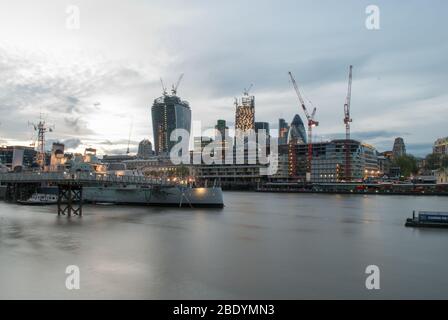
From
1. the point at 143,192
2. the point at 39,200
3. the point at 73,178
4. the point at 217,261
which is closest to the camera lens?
the point at 217,261

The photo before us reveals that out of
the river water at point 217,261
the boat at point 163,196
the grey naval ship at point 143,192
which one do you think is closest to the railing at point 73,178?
the grey naval ship at point 143,192

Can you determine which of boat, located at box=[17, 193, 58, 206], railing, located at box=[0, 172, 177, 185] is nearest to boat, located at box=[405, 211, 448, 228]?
railing, located at box=[0, 172, 177, 185]

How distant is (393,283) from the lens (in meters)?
23.4

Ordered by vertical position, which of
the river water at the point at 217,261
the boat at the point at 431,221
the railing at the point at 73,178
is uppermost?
the railing at the point at 73,178

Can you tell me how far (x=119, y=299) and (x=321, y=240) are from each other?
82.5ft

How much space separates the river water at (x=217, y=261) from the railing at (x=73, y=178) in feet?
32.3

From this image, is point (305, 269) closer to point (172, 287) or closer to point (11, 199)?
point (172, 287)

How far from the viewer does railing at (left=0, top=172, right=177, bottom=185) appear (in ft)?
187

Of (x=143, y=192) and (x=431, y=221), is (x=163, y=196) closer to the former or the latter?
(x=143, y=192)

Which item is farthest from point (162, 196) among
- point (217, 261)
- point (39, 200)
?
point (217, 261)

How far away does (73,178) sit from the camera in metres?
56.6

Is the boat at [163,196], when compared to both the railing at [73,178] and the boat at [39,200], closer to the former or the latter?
the railing at [73,178]

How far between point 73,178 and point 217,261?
117 feet

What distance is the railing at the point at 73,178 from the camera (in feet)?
187
